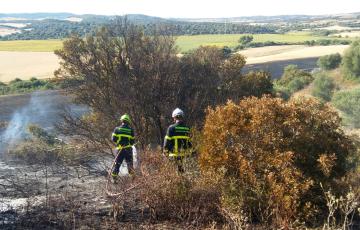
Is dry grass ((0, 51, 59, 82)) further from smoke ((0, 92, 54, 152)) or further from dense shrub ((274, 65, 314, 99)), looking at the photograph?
dense shrub ((274, 65, 314, 99))

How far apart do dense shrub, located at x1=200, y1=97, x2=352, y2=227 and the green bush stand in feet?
46.8

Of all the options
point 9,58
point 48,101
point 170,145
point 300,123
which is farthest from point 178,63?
point 9,58

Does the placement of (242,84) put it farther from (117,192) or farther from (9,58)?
(9,58)

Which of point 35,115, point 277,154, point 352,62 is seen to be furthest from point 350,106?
point 35,115

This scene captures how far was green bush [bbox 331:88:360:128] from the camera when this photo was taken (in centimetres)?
2207

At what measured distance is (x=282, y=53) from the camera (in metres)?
68.6

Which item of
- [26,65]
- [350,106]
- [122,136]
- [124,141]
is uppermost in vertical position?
[122,136]

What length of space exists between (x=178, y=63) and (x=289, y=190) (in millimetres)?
10550

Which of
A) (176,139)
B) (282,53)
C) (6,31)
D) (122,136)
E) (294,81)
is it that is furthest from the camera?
(6,31)

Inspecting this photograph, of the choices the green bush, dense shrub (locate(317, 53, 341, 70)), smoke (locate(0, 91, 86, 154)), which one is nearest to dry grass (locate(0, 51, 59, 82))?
smoke (locate(0, 91, 86, 154))

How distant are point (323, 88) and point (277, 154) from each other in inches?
992

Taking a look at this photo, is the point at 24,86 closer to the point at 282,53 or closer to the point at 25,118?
the point at 25,118

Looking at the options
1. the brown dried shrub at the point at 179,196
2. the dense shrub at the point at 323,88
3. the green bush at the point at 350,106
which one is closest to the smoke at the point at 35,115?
the green bush at the point at 350,106

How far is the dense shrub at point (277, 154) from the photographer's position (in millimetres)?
7422
